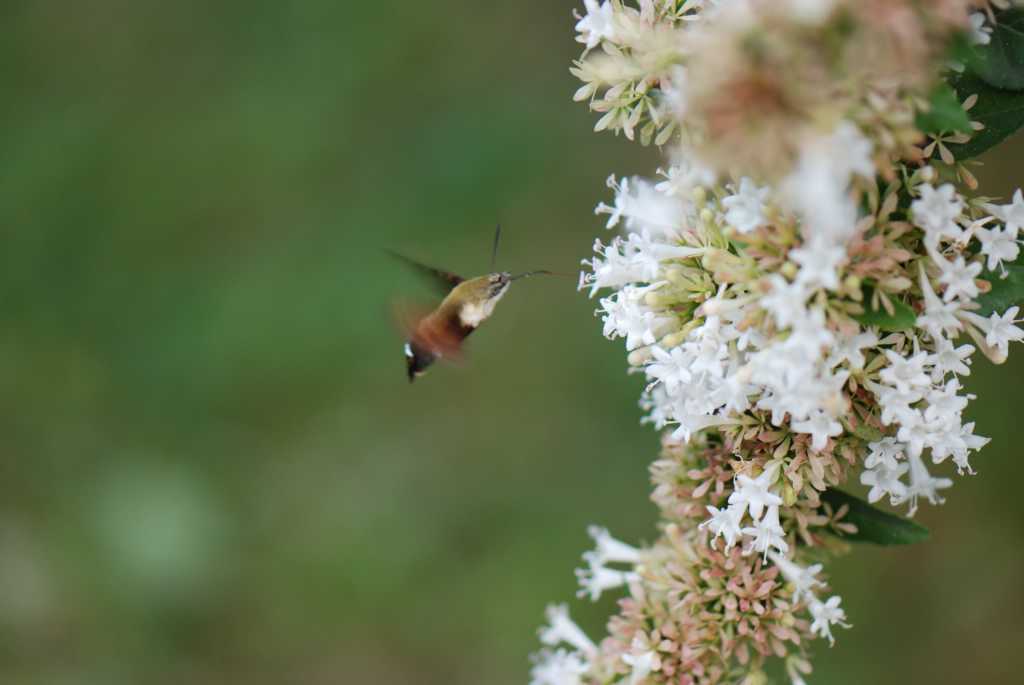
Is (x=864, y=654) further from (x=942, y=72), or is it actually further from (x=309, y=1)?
(x=309, y=1)

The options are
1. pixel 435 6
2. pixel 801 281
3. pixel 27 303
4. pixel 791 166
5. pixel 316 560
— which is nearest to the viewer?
pixel 791 166

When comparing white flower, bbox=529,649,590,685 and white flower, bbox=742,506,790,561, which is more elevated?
white flower, bbox=529,649,590,685

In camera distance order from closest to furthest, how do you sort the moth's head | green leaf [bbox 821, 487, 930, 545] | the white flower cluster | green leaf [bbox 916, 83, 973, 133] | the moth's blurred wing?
green leaf [bbox 916, 83, 973, 133] < the white flower cluster < green leaf [bbox 821, 487, 930, 545] < the moth's head < the moth's blurred wing

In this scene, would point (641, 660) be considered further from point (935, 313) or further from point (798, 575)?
point (935, 313)

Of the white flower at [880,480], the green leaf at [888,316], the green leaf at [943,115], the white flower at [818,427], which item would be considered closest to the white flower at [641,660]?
the white flower at [880,480]

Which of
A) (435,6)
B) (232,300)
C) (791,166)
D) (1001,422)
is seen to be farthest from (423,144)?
(791,166)

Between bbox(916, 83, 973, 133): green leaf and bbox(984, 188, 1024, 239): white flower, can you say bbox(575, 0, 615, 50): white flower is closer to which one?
bbox(916, 83, 973, 133): green leaf

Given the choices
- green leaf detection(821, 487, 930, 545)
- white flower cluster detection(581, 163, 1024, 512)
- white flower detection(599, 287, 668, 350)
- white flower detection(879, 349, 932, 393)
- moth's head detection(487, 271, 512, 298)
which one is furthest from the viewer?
moth's head detection(487, 271, 512, 298)

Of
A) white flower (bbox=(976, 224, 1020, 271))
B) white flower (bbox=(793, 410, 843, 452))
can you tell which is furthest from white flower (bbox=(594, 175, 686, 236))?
white flower (bbox=(976, 224, 1020, 271))
